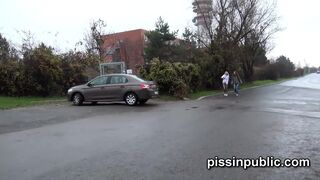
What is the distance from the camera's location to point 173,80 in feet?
91.2

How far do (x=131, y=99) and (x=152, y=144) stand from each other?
37.8 ft

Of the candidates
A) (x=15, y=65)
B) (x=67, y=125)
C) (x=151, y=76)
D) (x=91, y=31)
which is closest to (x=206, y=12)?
(x=91, y=31)

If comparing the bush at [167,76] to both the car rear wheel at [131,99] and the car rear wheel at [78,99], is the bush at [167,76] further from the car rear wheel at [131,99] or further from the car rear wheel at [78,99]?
the car rear wheel at [78,99]

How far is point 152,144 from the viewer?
998cm

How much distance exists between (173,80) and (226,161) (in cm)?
2001

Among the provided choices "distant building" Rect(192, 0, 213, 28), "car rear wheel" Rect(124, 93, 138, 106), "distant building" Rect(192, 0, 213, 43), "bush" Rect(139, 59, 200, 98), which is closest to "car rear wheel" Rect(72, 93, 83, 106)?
"car rear wheel" Rect(124, 93, 138, 106)

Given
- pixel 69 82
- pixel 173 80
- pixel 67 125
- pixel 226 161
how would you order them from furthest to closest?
pixel 69 82 < pixel 173 80 < pixel 67 125 < pixel 226 161

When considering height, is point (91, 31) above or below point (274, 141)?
above

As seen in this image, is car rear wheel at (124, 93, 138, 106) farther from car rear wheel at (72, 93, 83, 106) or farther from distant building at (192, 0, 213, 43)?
distant building at (192, 0, 213, 43)

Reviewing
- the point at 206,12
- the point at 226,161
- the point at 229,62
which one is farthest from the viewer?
the point at 206,12

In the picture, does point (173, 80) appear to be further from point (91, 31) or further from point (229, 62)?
point (91, 31)

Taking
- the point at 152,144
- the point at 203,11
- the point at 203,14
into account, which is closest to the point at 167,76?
the point at 152,144

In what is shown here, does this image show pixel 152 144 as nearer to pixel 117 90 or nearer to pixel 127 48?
pixel 117 90

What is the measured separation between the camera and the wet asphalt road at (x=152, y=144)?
7293 millimetres
